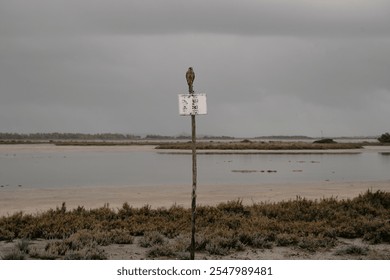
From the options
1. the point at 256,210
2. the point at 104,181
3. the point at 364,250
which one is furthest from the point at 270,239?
the point at 104,181

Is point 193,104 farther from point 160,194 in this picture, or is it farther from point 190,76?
point 160,194

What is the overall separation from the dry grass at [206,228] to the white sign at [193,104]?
277cm

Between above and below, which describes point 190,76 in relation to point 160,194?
above

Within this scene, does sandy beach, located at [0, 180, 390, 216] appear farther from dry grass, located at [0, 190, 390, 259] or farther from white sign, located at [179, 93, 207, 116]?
white sign, located at [179, 93, 207, 116]

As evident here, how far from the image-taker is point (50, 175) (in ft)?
105

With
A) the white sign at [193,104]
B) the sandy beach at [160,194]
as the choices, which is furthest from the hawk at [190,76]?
the sandy beach at [160,194]

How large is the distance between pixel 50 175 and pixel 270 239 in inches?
921

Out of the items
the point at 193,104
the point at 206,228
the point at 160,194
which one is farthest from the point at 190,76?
the point at 160,194

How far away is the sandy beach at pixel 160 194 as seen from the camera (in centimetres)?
1838

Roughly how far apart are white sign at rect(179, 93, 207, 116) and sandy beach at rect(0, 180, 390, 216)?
32.0 feet

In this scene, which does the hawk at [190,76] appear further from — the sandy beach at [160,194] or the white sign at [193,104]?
the sandy beach at [160,194]

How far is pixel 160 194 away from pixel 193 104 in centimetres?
1398

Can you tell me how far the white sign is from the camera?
8.00 meters

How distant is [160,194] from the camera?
852 inches
